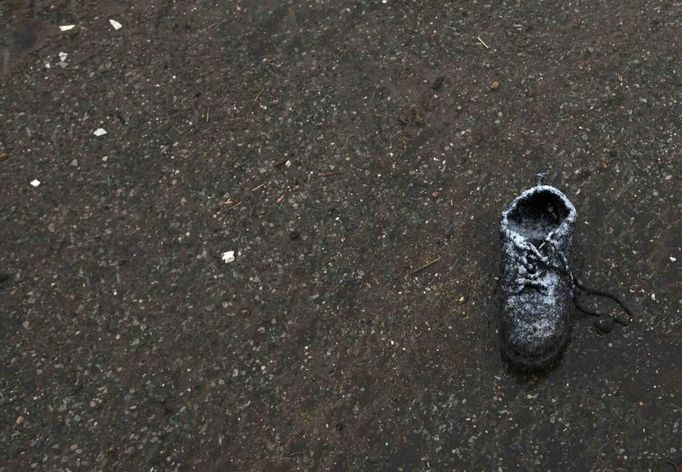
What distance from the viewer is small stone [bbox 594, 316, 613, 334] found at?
3098 mm

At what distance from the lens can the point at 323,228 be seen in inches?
139

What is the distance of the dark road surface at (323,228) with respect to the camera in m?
3.00

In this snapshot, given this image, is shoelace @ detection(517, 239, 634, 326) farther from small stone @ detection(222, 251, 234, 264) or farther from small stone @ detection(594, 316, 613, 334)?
small stone @ detection(222, 251, 234, 264)

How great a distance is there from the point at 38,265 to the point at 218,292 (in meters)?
0.92

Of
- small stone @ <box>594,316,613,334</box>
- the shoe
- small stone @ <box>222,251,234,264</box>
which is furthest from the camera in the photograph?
small stone @ <box>222,251,234,264</box>

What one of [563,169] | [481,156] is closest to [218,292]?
[481,156]

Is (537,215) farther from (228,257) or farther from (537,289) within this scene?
(228,257)

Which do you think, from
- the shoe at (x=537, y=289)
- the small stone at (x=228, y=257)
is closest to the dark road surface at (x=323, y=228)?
the small stone at (x=228, y=257)

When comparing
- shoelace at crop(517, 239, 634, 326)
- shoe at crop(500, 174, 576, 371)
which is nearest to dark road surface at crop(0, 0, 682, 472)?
shoe at crop(500, 174, 576, 371)

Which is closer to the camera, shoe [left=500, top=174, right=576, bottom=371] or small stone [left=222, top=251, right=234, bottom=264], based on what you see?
shoe [left=500, top=174, right=576, bottom=371]

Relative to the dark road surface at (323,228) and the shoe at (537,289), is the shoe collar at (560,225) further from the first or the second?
the dark road surface at (323,228)

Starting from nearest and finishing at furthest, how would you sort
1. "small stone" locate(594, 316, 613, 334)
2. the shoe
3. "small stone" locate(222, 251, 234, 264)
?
the shoe → "small stone" locate(594, 316, 613, 334) → "small stone" locate(222, 251, 234, 264)

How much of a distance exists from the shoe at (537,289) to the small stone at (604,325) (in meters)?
0.13

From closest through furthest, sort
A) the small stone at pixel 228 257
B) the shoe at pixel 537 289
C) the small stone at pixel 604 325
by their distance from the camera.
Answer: the shoe at pixel 537 289 < the small stone at pixel 604 325 < the small stone at pixel 228 257
